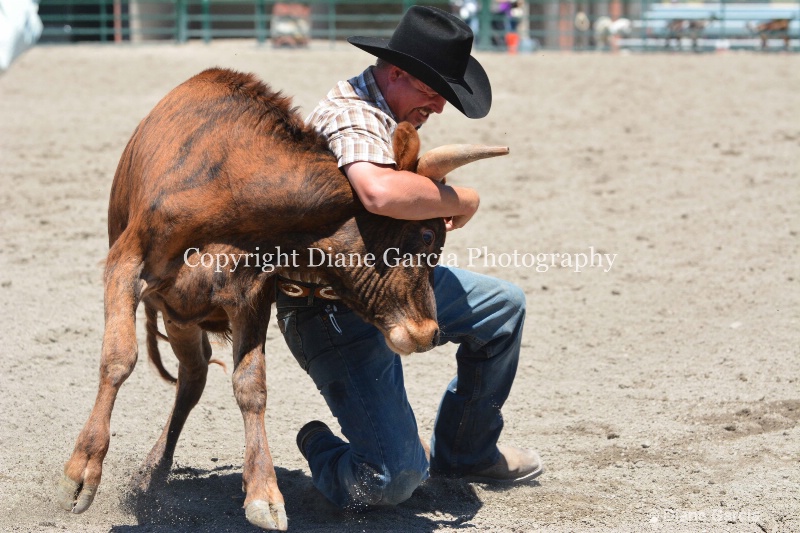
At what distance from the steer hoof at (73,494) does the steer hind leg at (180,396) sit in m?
0.86

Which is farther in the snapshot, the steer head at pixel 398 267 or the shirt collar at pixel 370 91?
the shirt collar at pixel 370 91

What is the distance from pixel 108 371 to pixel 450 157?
4.05ft

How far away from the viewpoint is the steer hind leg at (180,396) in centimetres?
365

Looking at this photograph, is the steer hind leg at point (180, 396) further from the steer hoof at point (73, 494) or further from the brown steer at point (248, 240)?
the steer hoof at point (73, 494)

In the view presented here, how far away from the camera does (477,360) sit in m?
3.69

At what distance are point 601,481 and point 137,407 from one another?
2.10 m

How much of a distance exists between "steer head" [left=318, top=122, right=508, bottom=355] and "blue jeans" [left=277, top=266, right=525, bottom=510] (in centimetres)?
22

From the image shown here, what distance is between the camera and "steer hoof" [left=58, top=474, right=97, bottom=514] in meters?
2.72

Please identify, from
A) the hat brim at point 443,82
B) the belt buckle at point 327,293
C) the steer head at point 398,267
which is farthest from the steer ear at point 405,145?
the belt buckle at point 327,293


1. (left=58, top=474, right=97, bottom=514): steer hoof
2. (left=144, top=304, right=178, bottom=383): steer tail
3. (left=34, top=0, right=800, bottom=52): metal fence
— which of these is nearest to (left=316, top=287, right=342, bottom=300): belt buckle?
(left=144, top=304, right=178, bottom=383): steer tail

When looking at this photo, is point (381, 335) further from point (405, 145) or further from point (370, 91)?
point (370, 91)

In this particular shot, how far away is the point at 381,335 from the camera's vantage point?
3.39 metres

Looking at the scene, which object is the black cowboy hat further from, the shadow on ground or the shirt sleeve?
the shadow on ground

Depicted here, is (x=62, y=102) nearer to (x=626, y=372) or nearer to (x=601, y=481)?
(x=626, y=372)
